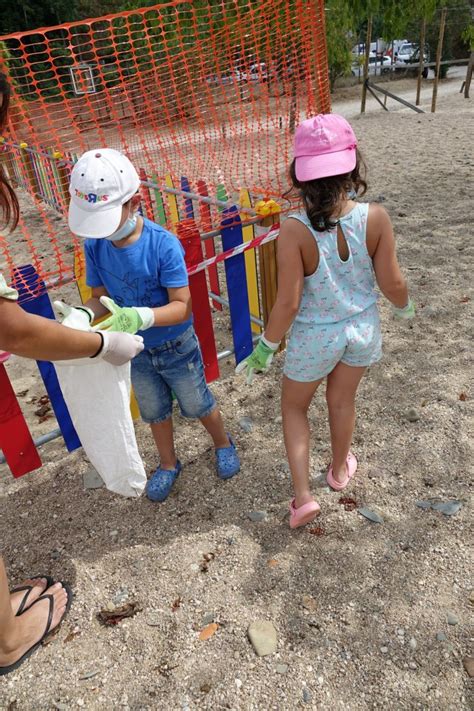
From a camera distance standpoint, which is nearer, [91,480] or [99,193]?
[99,193]

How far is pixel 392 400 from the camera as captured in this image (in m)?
3.13

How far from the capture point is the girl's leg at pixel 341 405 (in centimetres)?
219

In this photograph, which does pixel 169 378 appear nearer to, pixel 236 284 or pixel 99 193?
pixel 99 193

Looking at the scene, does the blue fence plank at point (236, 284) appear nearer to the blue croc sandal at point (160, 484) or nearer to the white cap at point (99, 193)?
the blue croc sandal at point (160, 484)

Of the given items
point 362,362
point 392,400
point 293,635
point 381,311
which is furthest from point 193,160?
point 293,635

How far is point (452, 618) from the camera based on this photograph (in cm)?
191

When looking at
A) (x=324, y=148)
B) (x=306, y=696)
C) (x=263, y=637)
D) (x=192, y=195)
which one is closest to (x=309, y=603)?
(x=263, y=637)

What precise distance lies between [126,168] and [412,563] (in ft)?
6.46

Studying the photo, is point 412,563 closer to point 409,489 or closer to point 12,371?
point 409,489

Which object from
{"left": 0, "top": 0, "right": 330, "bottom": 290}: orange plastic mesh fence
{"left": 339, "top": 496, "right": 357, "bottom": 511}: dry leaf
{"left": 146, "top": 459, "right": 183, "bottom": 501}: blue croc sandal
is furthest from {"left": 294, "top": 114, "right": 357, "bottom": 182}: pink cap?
{"left": 0, "top": 0, "right": 330, "bottom": 290}: orange plastic mesh fence

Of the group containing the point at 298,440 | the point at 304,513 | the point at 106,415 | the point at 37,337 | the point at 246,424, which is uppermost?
the point at 37,337

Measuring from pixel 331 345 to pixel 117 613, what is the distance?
139 cm

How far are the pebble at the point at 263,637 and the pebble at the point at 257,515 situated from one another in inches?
20.6

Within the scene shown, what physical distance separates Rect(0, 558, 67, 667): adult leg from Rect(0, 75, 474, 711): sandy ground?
57 mm
